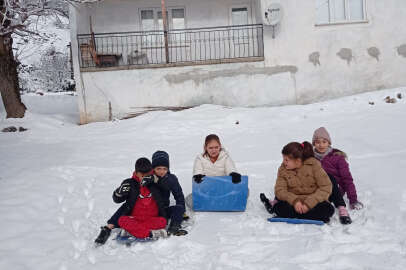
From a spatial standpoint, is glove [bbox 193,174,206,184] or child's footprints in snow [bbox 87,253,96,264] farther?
glove [bbox 193,174,206,184]

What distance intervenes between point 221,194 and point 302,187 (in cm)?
86

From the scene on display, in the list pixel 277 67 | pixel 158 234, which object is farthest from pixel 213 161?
pixel 277 67

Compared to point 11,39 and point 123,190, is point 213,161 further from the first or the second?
point 11,39

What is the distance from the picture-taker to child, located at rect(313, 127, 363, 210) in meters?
3.91

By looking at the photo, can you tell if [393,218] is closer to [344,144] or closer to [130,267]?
[130,267]

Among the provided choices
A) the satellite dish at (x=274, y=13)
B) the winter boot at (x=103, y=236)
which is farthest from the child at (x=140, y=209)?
the satellite dish at (x=274, y=13)

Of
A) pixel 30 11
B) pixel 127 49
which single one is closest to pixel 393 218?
pixel 30 11

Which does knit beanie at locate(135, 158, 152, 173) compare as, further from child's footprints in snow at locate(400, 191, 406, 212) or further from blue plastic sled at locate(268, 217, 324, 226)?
child's footprints in snow at locate(400, 191, 406, 212)

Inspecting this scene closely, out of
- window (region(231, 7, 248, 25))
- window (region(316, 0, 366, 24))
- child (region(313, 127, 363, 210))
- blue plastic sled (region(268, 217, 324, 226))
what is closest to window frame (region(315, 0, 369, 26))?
window (region(316, 0, 366, 24))

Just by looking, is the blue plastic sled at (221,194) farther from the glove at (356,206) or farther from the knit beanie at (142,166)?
the glove at (356,206)

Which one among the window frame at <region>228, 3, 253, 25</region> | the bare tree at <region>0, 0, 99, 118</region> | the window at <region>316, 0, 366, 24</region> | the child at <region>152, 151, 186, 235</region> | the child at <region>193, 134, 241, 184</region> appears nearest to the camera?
the child at <region>152, 151, 186, 235</region>

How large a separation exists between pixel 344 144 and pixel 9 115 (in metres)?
9.40

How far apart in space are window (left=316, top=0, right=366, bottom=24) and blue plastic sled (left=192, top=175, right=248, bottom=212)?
30.0 feet

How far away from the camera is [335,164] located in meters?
4.06
